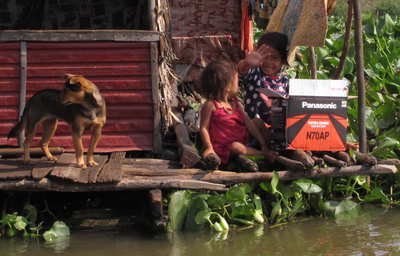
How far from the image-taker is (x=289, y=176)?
23.6 ft

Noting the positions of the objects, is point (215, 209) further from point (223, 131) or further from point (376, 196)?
point (376, 196)

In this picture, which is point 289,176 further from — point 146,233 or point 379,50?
point 379,50

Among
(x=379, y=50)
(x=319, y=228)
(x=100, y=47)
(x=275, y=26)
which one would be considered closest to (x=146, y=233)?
(x=319, y=228)

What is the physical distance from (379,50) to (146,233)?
206 inches

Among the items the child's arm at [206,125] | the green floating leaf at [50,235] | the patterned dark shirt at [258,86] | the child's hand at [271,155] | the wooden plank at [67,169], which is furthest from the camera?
the patterned dark shirt at [258,86]

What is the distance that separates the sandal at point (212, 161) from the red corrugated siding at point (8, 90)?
2.26 metres

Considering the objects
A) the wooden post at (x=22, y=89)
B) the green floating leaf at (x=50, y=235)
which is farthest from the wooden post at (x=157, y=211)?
the wooden post at (x=22, y=89)

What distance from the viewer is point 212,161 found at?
695 cm

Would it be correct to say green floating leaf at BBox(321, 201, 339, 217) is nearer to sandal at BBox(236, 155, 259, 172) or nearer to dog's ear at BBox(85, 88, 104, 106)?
sandal at BBox(236, 155, 259, 172)

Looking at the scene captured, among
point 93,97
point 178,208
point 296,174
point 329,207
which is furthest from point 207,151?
point 329,207

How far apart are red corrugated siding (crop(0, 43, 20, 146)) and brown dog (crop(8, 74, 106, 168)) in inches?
28.1

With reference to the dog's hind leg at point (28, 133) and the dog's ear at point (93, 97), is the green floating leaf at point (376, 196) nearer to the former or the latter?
the dog's ear at point (93, 97)

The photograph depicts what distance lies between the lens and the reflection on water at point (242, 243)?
6.37 m

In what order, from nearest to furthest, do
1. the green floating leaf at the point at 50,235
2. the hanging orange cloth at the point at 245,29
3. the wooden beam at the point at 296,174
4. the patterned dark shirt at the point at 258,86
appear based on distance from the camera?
the green floating leaf at the point at 50,235 → the wooden beam at the point at 296,174 → the patterned dark shirt at the point at 258,86 → the hanging orange cloth at the point at 245,29
